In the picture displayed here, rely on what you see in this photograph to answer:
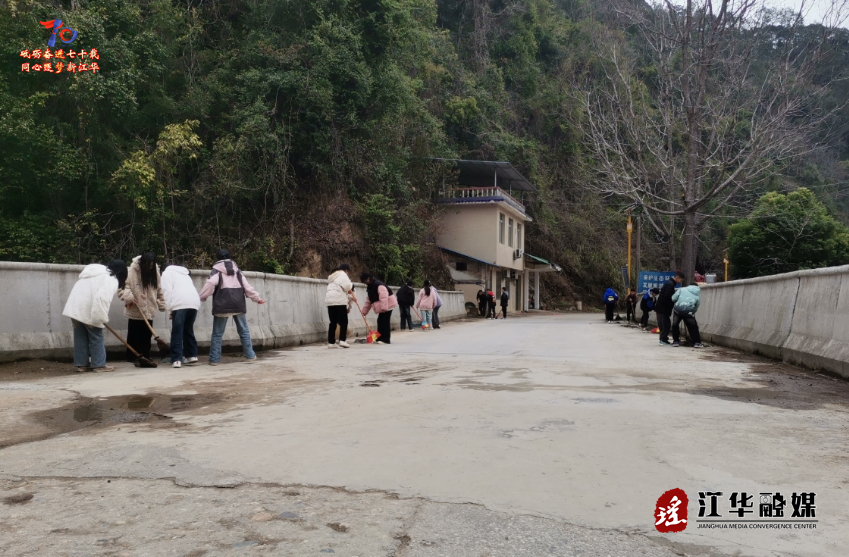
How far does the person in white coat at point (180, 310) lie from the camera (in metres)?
9.79

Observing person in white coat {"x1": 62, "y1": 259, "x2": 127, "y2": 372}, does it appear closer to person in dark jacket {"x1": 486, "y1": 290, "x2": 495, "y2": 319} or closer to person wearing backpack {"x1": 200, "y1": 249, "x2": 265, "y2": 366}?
person wearing backpack {"x1": 200, "y1": 249, "x2": 265, "y2": 366}

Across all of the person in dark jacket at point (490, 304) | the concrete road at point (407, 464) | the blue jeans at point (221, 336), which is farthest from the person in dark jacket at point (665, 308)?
the person in dark jacket at point (490, 304)

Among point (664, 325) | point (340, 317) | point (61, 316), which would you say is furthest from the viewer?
point (664, 325)

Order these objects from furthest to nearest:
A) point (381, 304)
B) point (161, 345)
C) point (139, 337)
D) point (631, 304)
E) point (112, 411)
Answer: point (631, 304)
point (381, 304)
point (161, 345)
point (139, 337)
point (112, 411)

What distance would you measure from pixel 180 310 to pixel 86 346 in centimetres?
128

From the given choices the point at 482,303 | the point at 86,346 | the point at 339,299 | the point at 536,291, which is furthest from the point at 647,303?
the point at 536,291

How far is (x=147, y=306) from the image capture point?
9.85 metres

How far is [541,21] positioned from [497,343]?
43.5 metres

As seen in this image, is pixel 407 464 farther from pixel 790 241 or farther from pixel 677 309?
pixel 790 241

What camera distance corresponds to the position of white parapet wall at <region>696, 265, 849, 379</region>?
8.88m

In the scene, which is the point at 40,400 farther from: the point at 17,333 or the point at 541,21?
the point at 541,21

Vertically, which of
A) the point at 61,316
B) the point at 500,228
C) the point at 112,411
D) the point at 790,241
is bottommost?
the point at 112,411

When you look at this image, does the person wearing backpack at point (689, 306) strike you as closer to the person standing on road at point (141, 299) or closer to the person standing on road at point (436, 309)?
the person standing on road at point (141, 299)

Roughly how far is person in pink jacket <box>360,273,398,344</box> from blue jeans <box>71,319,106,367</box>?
6636 mm
